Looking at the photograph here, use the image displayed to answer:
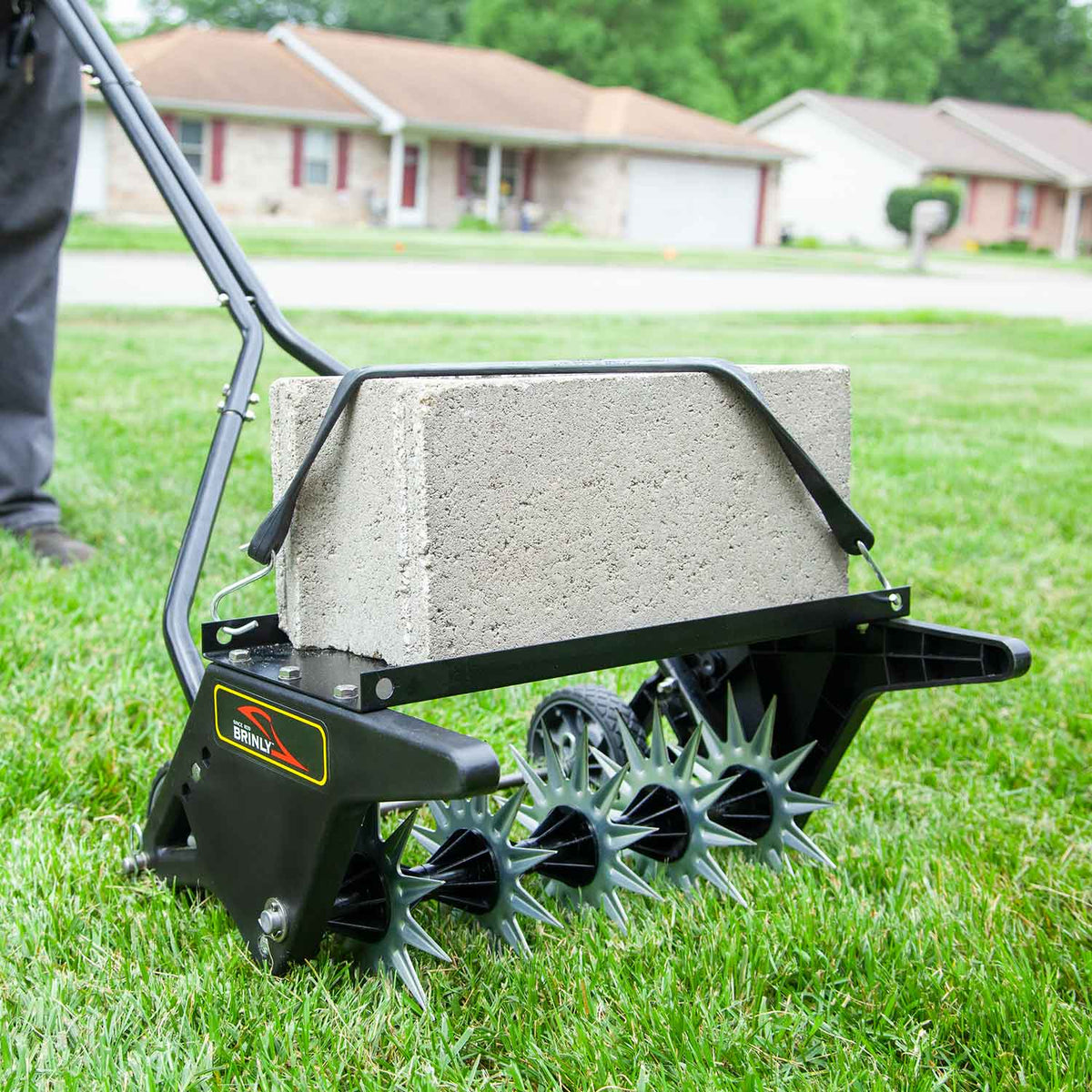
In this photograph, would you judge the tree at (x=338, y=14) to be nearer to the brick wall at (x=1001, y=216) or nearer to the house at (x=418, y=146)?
the house at (x=418, y=146)

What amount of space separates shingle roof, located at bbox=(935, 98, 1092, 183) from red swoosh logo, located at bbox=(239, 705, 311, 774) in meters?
48.8

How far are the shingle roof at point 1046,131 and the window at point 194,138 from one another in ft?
90.0

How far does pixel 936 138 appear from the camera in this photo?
44.3 m

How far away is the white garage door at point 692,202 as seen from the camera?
118 feet

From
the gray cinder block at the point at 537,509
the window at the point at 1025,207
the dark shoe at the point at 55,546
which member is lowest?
the dark shoe at the point at 55,546

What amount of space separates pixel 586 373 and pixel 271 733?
0.60 meters

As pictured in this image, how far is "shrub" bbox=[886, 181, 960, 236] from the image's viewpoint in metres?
38.0

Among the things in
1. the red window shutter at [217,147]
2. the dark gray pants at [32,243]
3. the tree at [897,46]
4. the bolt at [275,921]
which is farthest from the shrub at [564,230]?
the bolt at [275,921]

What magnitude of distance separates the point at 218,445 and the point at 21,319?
78.9 inches

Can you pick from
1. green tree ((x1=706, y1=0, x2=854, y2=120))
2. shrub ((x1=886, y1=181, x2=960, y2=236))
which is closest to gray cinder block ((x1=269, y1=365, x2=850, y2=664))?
shrub ((x1=886, y1=181, x2=960, y2=236))

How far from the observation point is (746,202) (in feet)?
125

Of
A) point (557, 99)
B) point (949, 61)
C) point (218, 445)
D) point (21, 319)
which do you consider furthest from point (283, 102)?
point (949, 61)

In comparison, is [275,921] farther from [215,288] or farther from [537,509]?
[215,288]

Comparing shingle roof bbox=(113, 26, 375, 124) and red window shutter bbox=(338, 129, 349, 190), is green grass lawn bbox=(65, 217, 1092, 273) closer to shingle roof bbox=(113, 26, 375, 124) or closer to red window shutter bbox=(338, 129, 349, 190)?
red window shutter bbox=(338, 129, 349, 190)
